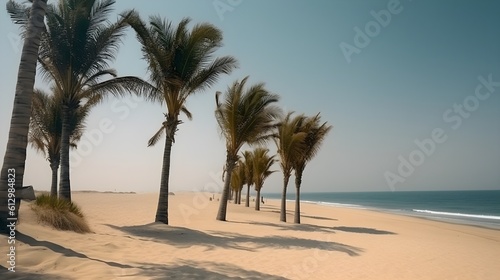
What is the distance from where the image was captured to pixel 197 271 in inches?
244

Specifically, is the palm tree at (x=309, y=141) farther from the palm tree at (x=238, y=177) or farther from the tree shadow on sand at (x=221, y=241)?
the palm tree at (x=238, y=177)

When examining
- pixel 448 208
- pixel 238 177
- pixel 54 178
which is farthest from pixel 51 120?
pixel 448 208

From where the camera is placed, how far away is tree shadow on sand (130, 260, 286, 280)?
223 inches

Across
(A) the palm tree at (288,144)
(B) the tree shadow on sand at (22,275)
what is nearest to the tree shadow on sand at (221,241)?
(B) the tree shadow on sand at (22,275)

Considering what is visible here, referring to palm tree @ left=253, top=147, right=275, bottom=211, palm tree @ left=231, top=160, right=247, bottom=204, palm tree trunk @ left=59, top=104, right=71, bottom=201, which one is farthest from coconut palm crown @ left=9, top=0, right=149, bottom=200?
palm tree @ left=231, top=160, right=247, bottom=204

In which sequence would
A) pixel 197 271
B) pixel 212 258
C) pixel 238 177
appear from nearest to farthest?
pixel 197 271
pixel 212 258
pixel 238 177

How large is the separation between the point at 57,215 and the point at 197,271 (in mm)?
4966

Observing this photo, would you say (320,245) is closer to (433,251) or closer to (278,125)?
(433,251)

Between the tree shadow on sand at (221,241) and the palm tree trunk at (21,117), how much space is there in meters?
4.10

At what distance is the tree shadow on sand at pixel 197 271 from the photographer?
5.66 m

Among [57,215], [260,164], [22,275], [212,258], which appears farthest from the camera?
[260,164]

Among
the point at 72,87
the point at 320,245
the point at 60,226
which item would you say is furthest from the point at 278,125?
the point at 60,226

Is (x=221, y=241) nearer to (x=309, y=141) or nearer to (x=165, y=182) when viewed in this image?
(x=165, y=182)

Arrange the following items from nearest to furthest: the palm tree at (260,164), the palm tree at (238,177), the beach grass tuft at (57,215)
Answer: the beach grass tuft at (57,215), the palm tree at (260,164), the palm tree at (238,177)
